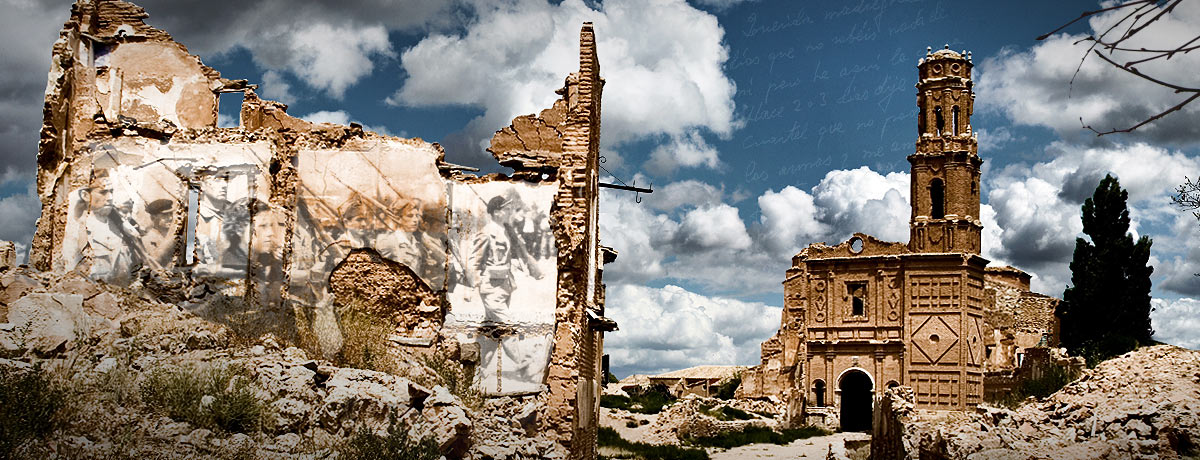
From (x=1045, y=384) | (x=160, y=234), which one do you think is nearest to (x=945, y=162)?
(x=1045, y=384)

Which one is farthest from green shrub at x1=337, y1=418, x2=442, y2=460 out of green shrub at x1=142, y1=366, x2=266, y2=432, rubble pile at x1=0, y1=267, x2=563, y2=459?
green shrub at x1=142, y1=366, x2=266, y2=432

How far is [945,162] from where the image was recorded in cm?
4425

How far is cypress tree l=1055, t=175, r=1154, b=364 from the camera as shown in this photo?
133 ft

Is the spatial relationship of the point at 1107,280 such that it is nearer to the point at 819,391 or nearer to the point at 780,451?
the point at 819,391

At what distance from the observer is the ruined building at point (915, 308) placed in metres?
41.2

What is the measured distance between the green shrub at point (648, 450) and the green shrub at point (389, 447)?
14.6 metres

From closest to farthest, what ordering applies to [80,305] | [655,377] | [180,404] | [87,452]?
[87,452]
[180,404]
[80,305]
[655,377]

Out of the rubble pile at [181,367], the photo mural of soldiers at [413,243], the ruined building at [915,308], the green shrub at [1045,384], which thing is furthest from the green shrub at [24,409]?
the ruined building at [915,308]

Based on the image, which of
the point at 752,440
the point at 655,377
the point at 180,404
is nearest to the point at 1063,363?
the point at 752,440

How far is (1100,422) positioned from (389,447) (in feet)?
32.5

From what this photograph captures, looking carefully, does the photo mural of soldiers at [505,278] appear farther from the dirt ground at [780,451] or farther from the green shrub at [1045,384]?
the dirt ground at [780,451]

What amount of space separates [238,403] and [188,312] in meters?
4.82

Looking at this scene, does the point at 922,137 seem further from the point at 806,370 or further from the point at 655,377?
the point at 655,377

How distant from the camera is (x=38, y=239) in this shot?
1495 centimetres
